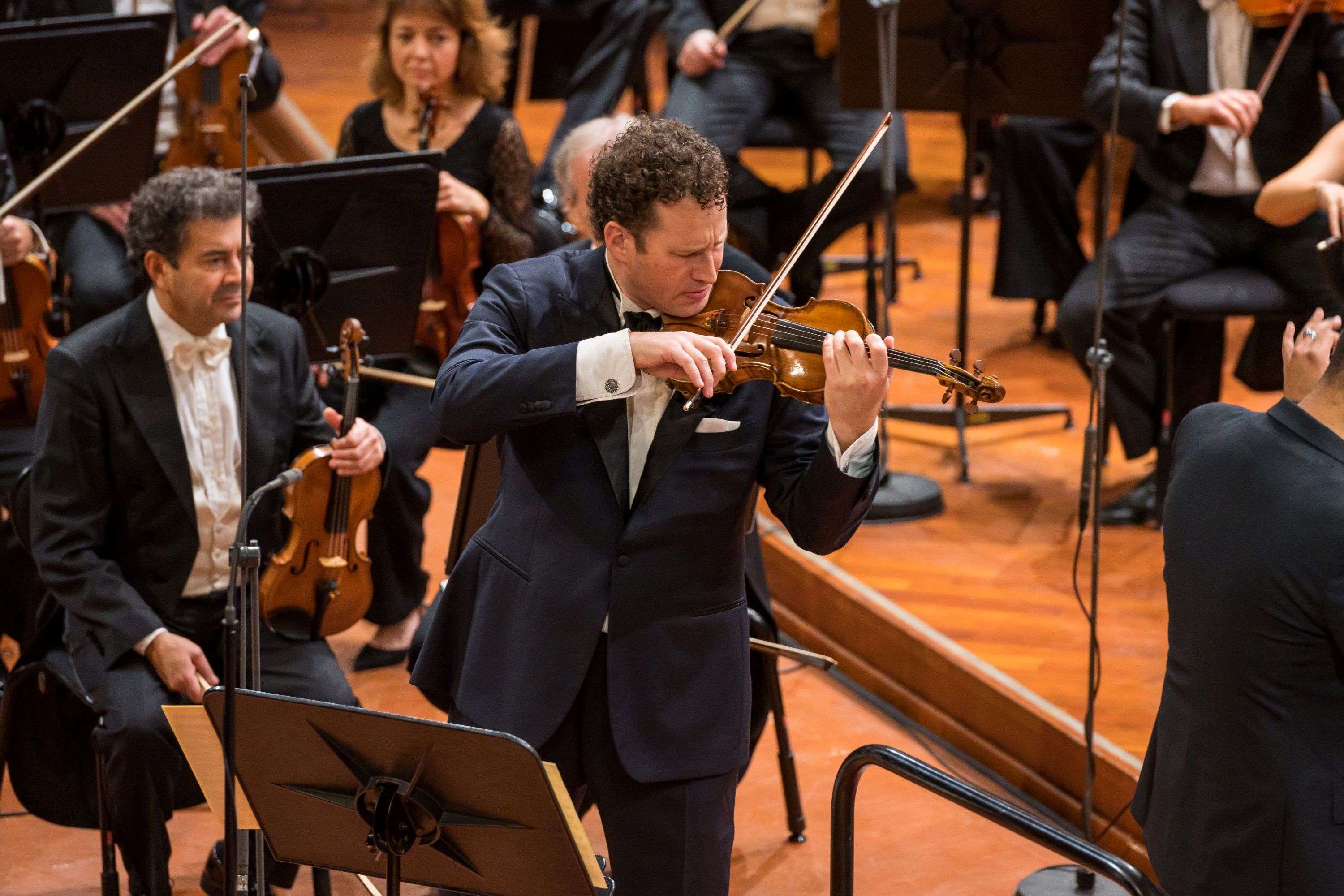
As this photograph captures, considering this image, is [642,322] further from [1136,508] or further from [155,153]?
[155,153]

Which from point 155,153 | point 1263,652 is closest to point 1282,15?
point 1263,652

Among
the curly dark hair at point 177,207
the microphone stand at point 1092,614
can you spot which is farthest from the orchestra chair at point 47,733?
the microphone stand at point 1092,614

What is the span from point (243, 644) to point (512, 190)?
1.80 metres

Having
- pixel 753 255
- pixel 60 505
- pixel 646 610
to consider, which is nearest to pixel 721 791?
pixel 646 610

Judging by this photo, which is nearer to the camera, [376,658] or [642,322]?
[642,322]

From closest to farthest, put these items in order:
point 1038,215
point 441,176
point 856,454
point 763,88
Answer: point 856,454 < point 441,176 < point 763,88 < point 1038,215

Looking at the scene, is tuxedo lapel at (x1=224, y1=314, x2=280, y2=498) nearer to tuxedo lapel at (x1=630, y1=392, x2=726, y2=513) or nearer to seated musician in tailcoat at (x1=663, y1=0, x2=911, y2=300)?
tuxedo lapel at (x1=630, y1=392, x2=726, y2=513)

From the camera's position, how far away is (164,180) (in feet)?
9.25

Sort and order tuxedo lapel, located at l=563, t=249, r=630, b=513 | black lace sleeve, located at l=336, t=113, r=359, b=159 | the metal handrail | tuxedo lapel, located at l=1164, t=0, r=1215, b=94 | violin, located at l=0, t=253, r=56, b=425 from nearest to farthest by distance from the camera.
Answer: the metal handrail
tuxedo lapel, located at l=563, t=249, r=630, b=513
violin, located at l=0, t=253, r=56, b=425
tuxedo lapel, located at l=1164, t=0, r=1215, b=94
black lace sleeve, located at l=336, t=113, r=359, b=159

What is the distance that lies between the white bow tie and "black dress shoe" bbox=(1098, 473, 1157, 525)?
2256 millimetres

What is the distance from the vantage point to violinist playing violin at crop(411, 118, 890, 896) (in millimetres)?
2000

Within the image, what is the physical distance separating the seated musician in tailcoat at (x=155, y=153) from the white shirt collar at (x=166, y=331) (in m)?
1.18

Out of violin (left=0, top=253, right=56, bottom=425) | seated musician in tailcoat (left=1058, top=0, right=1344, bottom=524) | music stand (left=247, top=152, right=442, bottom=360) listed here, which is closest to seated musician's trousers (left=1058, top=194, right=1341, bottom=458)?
seated musician in tailcoat (left=1058, top=0, right=1344, bottom=524)

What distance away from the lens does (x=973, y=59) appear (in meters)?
4.01
